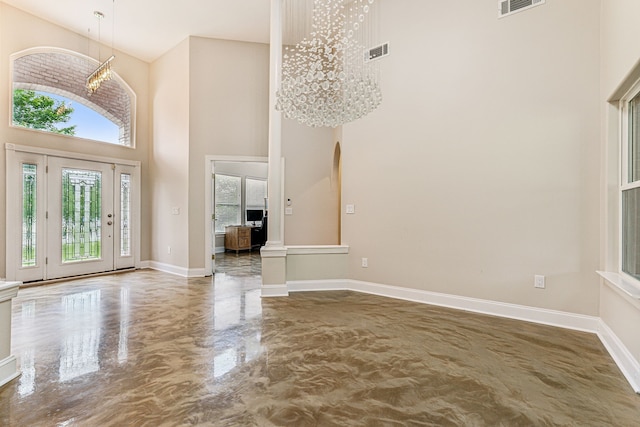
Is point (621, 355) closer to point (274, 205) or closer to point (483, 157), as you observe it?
point (483, 157)

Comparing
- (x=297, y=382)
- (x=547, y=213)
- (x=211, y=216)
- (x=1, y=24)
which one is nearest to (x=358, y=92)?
(x=547, y=213)

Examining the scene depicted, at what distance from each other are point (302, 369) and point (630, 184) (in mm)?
3102

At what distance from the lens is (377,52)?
4449 millimetres

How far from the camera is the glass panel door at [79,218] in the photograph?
5273mm

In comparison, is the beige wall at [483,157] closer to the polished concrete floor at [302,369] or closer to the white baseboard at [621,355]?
the white baseboard at [621,355]

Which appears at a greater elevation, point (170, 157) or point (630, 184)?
point (170, 157)

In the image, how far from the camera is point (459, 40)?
3775 millimetres

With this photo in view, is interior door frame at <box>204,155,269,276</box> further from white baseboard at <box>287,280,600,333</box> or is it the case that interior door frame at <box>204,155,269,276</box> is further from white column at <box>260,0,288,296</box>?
white baseboard at <box>287,280,600,333</box>

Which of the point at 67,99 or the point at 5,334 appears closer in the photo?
A: the point at 5,334

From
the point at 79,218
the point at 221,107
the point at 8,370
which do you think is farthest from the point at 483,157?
the point at 79,218

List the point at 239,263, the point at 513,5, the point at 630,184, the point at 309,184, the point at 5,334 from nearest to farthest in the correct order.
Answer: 1. the point at 5,334
2. the point at 630,184
3. the point at 513,5
4. the point at 309,184
5. the point at 239,263

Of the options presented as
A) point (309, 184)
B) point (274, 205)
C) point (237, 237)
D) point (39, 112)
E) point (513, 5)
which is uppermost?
point (513, 5)

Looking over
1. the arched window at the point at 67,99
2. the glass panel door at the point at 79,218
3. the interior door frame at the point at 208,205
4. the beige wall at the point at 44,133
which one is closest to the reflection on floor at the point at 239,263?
the interior door frame at the point at 208,205

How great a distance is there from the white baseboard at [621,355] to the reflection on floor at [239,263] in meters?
5.00
